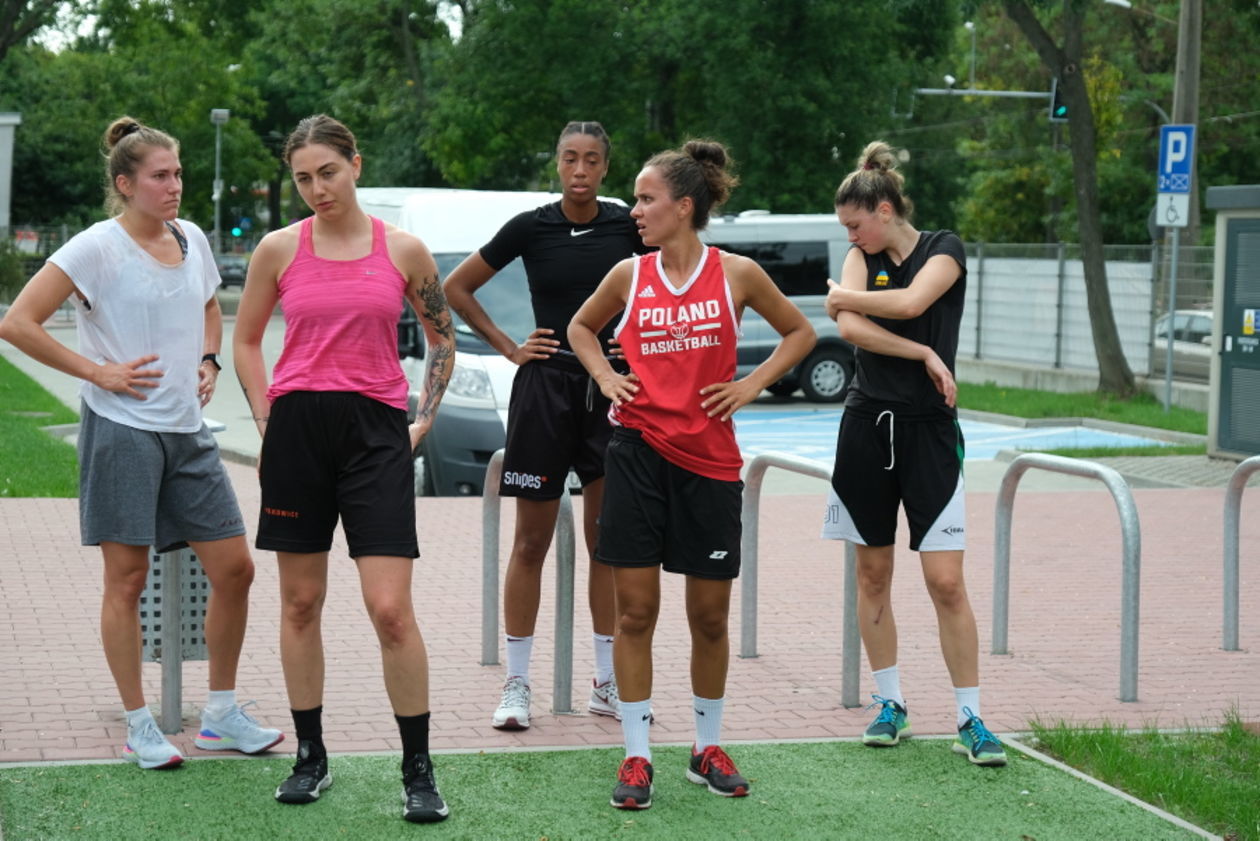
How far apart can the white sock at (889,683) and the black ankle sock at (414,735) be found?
5.66 ft

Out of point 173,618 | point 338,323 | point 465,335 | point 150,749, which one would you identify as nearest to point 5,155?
point 465,335

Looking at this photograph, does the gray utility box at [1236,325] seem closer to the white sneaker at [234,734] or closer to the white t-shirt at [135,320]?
the white sneaker at [234,734]

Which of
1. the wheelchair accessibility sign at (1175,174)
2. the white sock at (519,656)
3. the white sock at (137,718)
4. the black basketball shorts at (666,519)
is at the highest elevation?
the wheelchair accessibility sign at (1175,174)

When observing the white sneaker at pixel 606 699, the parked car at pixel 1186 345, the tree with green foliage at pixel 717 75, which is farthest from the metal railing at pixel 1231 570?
the tree with green foliage at pixel 717 75

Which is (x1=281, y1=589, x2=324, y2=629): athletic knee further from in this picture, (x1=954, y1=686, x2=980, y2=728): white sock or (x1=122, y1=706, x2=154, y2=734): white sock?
(x1=954, y1=686, x2=980, y2=728): white sock

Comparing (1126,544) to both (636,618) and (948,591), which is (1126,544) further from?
(636,618)

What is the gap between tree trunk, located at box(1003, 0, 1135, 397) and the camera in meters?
22.6

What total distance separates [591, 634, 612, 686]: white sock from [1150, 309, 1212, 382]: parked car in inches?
660

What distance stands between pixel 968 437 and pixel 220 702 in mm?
15056

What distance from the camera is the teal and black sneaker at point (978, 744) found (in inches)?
220

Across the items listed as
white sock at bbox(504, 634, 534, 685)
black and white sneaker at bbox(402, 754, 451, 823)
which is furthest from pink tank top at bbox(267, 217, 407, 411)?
white sock at bbox(504, 634, 534, 685)

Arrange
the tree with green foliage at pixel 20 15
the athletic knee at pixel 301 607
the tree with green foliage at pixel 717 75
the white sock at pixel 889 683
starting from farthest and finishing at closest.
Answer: the tree with green foliage at pixel 717 75 < the tree with green foliage at pixel 20 15 < the white sock at pixel 889 683 < the athletic knee at pixel 301 607

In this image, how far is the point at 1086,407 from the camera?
21.5 m

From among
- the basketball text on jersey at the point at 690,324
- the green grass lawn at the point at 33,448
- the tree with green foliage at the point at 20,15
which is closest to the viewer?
the basketball text on jersey at the point at 690,324
